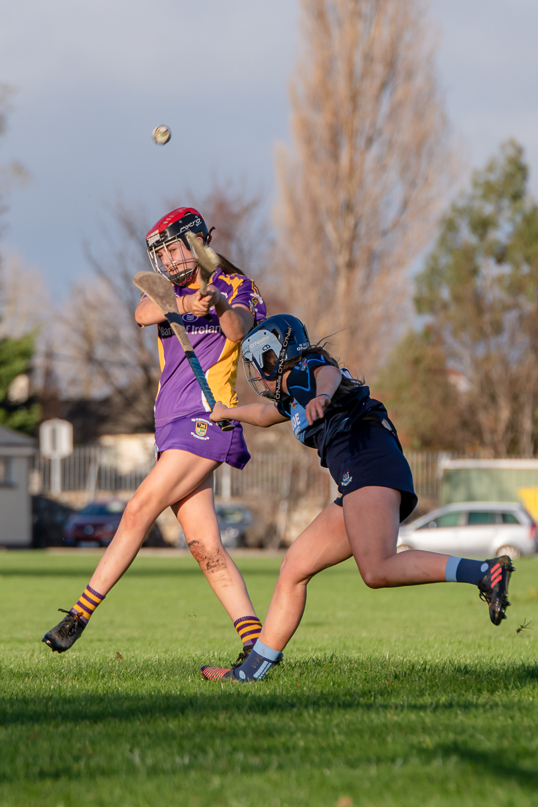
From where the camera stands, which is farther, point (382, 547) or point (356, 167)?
point (356, 167)

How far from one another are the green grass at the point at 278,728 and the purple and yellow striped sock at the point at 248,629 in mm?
251

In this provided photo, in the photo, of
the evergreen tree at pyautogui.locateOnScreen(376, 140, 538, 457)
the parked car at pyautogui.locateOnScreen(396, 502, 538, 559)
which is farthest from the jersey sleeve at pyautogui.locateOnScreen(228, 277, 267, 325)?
the evergreen tree at pyautogui.locateOnScreen(376, 140, 538, 457)

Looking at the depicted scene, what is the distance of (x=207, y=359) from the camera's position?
5.72 meters

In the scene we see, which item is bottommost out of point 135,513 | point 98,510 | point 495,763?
point 495,763

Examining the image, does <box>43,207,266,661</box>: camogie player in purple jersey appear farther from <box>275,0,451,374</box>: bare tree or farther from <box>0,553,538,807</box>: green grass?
<box>275,0,451,374</box>: bare tree

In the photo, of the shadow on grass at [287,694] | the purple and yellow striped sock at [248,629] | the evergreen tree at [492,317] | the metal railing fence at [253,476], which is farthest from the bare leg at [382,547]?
the evergreen tree at [492,317]

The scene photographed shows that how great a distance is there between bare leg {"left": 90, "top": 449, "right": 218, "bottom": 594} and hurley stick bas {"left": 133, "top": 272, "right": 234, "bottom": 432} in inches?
13.8

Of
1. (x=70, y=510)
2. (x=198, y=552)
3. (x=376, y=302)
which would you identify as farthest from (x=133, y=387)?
(x=198, y=552)

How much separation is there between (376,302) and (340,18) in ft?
34.7

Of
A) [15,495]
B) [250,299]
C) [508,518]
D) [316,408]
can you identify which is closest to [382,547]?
[316,408]

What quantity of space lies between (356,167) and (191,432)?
34449 millimetres

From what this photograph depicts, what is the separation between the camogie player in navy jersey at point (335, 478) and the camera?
176 inches

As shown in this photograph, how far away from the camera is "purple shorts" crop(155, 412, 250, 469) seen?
18.4 ft

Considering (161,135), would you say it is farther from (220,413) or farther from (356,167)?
(356,167)
